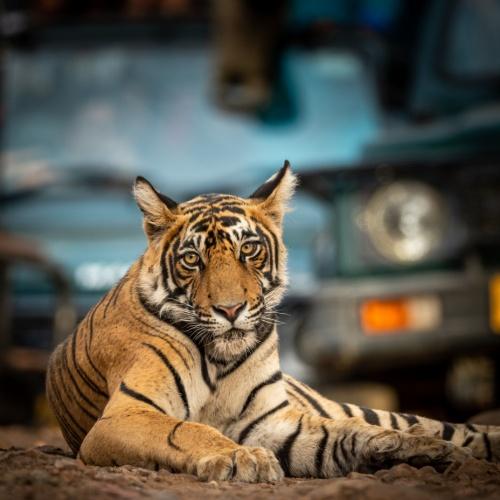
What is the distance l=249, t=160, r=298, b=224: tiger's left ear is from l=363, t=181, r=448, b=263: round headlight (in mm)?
2744

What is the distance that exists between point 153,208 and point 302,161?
4.43m

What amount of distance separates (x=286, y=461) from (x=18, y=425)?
12.5ft

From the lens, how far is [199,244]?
354cm

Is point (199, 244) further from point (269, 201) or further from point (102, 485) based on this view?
point (102, 485)

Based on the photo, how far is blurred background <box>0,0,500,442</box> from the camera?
20.7ft

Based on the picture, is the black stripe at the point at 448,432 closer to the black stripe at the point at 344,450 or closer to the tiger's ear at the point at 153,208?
the black stripe at the point at 344,450

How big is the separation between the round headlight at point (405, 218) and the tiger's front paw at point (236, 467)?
3.17 m

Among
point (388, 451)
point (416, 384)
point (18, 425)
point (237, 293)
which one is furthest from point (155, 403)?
point (18, 425)

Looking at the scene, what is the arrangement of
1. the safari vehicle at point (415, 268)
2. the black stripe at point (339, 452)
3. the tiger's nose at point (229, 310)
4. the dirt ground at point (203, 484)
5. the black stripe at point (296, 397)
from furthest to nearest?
the safari vehicle at point (415, 268), the black stripe at point (296, 397), the black stripe at point (339, 452), the tiger's nose at point (229, 310), the dirt ground at point (203, 484)

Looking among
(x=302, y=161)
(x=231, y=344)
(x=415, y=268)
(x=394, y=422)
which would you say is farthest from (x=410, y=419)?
(x=302, y=161)

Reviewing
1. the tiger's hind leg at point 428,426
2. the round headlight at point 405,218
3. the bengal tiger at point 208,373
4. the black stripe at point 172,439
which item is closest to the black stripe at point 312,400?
the tiger's hind leg at point 428,426

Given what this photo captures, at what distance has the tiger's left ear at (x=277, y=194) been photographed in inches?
144

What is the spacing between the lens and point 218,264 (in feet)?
11.4

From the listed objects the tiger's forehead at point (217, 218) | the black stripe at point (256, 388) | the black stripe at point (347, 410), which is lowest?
the black stripe at point (347, 410)
